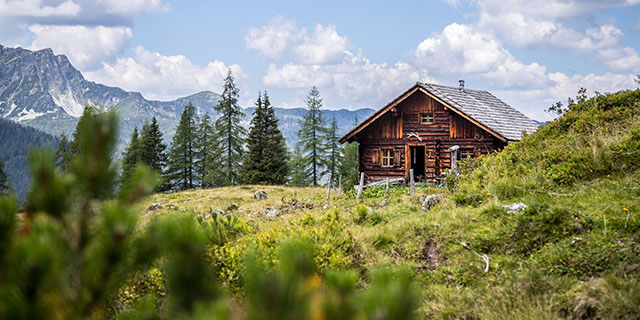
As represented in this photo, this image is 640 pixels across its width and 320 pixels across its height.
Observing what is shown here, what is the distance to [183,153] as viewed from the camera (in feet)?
157

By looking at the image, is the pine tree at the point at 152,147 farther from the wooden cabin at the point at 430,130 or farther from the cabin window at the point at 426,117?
the cabin window at the point at 426,117

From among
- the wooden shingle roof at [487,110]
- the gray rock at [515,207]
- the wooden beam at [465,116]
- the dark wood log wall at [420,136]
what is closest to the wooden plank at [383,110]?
the dark wood log wall at [420,136]

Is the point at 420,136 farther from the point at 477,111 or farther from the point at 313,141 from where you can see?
the point at 313,141

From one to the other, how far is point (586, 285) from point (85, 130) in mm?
5307

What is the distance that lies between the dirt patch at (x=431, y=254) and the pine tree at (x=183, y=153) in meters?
42.0

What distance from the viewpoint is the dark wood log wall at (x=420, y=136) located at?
69.2ft

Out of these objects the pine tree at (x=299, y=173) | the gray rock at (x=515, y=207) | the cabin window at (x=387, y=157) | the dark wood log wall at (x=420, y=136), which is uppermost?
the dark wood log wall at (x=420, y=136)

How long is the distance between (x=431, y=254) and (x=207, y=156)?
135 ft

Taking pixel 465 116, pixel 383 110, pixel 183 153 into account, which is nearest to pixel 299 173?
pixel 183 153

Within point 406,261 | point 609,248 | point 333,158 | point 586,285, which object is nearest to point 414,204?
point 406,261

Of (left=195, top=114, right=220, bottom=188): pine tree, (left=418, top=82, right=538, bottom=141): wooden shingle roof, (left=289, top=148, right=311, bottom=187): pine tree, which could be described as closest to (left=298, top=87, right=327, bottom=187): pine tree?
(left=289, top=148, right=311, bottom=187): pine tree

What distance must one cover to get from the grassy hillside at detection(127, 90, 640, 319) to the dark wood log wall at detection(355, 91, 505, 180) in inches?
Answer: 368

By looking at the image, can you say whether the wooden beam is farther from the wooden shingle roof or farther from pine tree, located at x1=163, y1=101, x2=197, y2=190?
pine tree, located at x1=163, y1=101, x2=197, y2=190

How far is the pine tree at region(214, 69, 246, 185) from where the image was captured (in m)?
43.1
